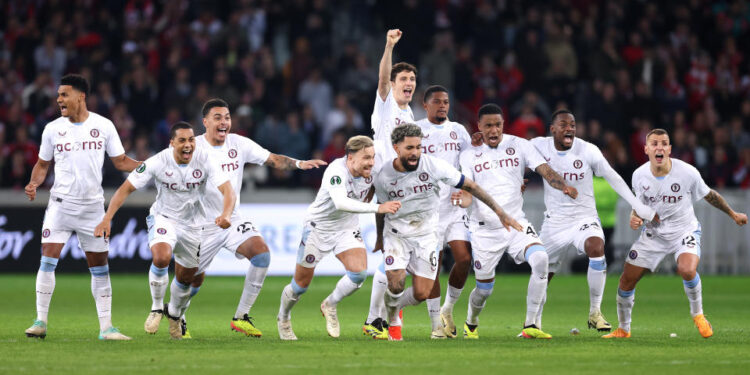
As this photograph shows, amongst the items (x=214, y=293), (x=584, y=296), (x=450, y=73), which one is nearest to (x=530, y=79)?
(x=450, y=73)

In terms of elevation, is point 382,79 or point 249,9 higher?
point 249,9

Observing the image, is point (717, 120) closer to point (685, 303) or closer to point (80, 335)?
point (685, 303)

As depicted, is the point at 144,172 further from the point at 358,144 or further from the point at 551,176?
the point at 551,176

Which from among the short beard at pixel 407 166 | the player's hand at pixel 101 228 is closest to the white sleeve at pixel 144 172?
the player's hand at pixel 101 228

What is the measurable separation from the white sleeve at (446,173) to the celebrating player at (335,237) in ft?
2.04

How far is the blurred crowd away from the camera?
23047 millimetres

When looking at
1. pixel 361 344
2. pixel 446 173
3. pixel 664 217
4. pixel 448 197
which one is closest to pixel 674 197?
pixel 664 217

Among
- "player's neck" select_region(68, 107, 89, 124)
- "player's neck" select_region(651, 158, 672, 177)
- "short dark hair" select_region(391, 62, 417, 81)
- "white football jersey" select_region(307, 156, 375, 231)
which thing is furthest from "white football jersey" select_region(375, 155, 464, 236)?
"player's neck" select_region(68, 107, 89, 124)

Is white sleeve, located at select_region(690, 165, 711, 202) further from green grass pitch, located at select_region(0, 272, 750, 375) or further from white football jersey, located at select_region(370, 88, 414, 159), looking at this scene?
white football jersey, located at select_region(370, 88, 414, 159)

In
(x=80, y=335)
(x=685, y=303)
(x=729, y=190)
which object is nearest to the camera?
(x=80, y=335)

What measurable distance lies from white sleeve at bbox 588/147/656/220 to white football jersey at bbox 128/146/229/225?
4.08 metres

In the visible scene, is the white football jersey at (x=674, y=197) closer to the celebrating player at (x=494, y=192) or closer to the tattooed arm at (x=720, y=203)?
the tattooed arm at (x=720, y=203)

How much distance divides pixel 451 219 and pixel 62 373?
16.9 ft

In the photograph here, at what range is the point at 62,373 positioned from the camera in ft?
28.7
